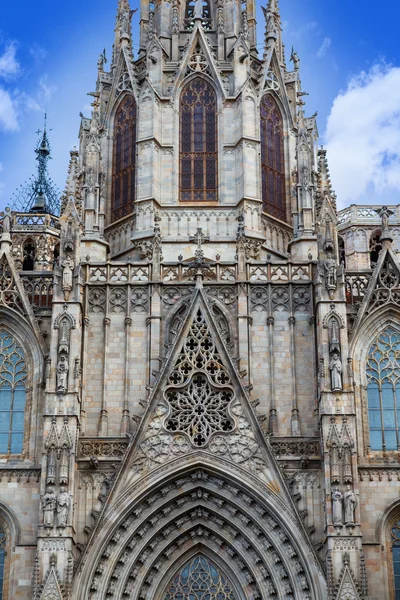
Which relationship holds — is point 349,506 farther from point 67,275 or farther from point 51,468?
point 67,275

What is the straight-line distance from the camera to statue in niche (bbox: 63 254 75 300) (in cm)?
3644

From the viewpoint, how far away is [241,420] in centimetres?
3516

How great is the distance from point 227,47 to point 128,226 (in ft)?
25.3

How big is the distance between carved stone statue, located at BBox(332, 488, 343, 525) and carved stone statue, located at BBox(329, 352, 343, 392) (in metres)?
3.09

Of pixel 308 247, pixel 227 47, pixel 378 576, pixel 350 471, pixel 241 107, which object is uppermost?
pixel 227 47

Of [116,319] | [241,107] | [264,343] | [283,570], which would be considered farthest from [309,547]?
[241,107]

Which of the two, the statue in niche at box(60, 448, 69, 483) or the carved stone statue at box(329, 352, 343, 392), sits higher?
the carved stone statue at box(329, 352, 343, 392)

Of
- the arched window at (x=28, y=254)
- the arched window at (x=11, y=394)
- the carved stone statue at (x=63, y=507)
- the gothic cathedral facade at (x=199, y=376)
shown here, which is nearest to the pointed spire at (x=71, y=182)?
the gothic cathedral facade at (x=199, y=376)

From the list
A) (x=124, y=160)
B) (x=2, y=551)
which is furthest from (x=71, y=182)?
(x=2, y=551)

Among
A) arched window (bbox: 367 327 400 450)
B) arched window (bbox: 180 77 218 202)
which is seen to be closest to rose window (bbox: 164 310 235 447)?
arched window (bbox: 367 327 400 450)

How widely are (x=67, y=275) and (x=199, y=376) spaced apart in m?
4.99

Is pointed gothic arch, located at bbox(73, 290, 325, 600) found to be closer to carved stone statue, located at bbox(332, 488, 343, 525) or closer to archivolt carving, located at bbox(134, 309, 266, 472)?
archivolt carving, located at bbox(134, 309, 266, 472)

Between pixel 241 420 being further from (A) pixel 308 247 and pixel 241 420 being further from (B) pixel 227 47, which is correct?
(B) pixel 227 47

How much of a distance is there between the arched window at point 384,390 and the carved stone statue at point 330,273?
2315mm
